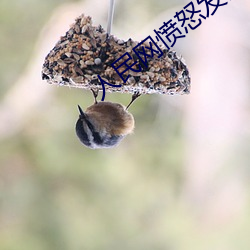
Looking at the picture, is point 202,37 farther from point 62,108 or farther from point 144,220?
point 144,220

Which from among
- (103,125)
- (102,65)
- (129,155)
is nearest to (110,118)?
(103,125)

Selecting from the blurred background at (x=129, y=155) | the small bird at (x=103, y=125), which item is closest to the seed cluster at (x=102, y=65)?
the small bird at (x=103, y=125)

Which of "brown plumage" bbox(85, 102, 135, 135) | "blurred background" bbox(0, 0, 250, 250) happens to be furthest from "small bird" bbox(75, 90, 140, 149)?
"blurred background" bbox(0, 0, 250, 250)

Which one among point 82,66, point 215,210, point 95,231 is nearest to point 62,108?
point 95,231

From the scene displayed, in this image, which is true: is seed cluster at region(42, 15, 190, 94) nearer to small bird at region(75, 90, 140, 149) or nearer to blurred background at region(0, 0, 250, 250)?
small bird at region(75, 90, 140, 149)

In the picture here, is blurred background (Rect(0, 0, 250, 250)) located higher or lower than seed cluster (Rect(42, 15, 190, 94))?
higher

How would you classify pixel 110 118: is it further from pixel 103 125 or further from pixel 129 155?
pixel 129 155
